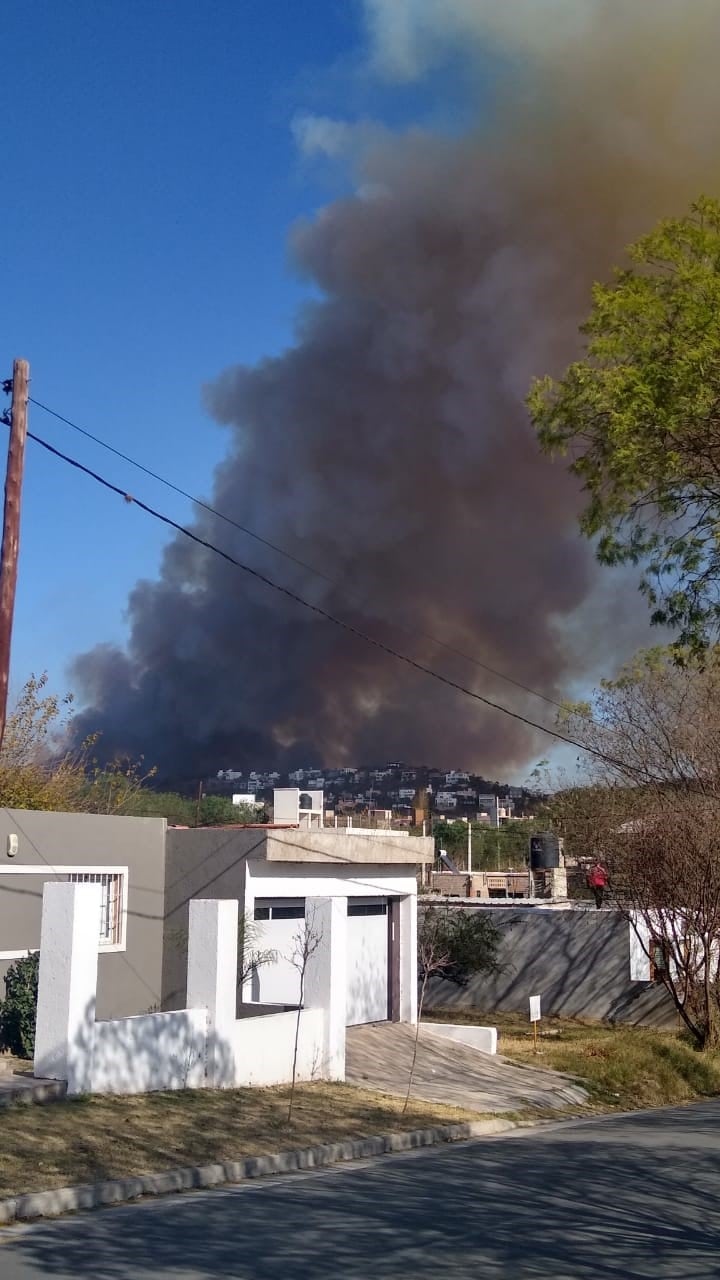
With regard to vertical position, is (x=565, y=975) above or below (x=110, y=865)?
below

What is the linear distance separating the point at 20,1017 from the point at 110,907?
10.8 feet

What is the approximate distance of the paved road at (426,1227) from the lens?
7102 millimetres

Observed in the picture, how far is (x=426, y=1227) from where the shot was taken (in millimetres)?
8281

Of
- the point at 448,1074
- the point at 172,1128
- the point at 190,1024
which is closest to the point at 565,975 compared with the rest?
the point at 448,1074

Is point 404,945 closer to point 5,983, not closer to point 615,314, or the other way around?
point 5,983

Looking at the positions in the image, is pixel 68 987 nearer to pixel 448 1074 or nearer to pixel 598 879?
pixel 448 1074

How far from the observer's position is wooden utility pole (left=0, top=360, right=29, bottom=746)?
14328 mm

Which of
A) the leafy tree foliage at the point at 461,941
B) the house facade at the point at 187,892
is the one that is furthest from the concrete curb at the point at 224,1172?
the leafy tree foliage at the point at 461,941

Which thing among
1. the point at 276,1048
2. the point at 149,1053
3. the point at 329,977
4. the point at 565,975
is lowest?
the point at 276,1048

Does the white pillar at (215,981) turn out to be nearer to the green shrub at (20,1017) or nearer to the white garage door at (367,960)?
the green shrub at (20,1017)

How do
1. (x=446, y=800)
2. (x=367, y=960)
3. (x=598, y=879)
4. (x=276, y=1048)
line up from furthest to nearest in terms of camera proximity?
(x=446, y=800) → (x=598, y=879) → (x=367, y=960) → (x=276, y=1048)

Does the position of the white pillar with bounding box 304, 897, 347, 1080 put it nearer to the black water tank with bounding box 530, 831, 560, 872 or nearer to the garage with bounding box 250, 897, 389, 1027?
the garage with bounding box 250, 897, 389, 1027

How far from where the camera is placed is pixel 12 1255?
764cm

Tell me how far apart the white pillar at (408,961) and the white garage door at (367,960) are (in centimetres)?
34
